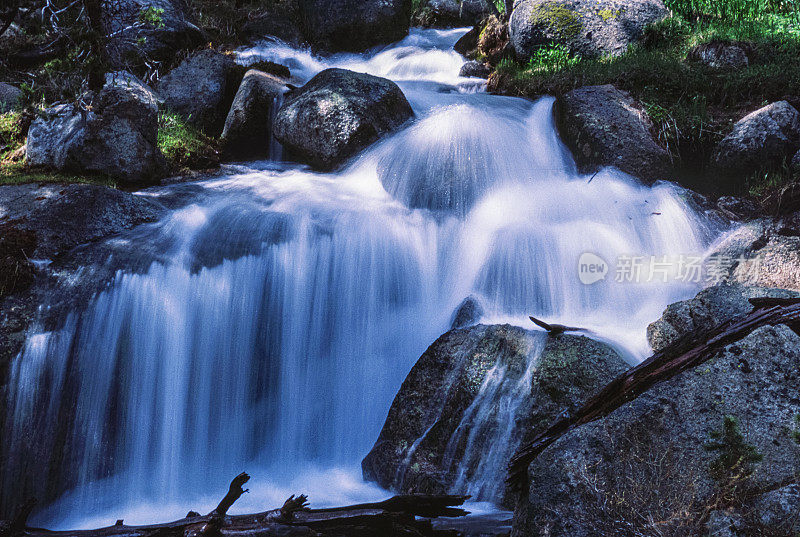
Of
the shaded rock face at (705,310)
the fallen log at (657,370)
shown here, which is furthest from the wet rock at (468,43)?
the fallen log at (657,370)

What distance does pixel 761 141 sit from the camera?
7234mm

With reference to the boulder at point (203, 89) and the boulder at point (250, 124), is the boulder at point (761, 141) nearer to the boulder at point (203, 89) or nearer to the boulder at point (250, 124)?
the boulder at point (250, 124)

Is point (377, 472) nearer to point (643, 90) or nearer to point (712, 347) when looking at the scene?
point (712, 347)

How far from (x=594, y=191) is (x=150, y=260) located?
5.46 meters

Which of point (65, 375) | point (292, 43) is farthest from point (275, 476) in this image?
point (292, 43)

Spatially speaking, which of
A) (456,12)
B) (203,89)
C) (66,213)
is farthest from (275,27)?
(66,213)

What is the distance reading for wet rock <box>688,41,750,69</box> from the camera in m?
9.23

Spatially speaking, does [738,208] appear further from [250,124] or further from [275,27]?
[275,27]

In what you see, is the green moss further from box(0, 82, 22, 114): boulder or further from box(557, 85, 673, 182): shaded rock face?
box(0, 82, 22, 114): boulder

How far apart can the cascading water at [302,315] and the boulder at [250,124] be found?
1.90 m

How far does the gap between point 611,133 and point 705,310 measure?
157 inches

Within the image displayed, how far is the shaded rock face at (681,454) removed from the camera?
2.29m

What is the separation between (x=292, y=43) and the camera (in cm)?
1509

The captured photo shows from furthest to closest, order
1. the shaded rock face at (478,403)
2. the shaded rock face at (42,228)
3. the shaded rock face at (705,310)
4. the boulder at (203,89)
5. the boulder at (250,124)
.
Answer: the boulder at (203,89) → the boulder at (250,124) → the shaded rock face at (42,228) → the shaded rock face at (705,310) → the shaded rock face at (478,403)
